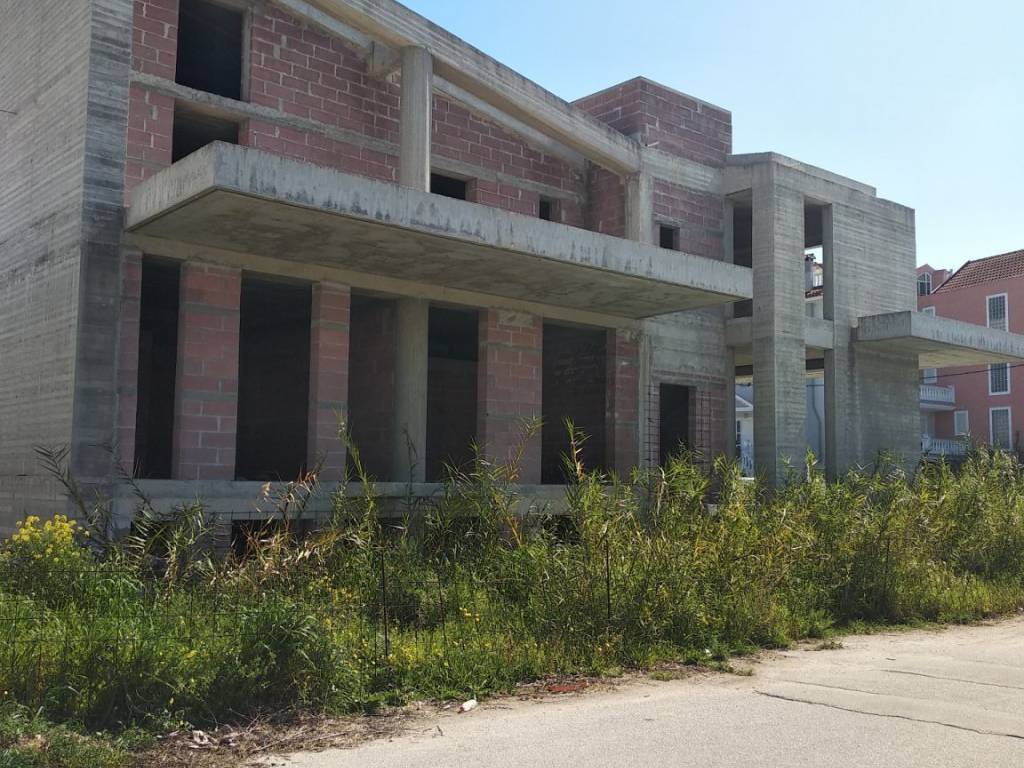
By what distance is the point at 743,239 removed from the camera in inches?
912

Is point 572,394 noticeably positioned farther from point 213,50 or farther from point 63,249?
point 63,249

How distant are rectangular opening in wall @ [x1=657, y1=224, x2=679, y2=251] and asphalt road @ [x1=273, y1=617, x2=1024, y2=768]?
11244mm

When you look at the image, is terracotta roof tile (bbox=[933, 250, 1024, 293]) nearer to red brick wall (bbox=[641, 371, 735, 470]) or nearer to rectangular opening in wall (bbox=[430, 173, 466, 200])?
red brick wall (bbox=[641, 371, 735, 470])

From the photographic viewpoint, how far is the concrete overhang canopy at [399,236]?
1069cm

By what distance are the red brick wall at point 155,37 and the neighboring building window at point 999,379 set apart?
38.9 metres

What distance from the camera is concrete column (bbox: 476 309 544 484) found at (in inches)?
632

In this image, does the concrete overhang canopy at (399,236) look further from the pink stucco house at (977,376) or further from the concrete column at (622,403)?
the pink stucco house at (977,376)

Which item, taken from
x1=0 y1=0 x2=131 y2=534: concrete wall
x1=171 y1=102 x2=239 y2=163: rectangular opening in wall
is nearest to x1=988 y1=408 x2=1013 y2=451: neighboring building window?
x1=171 y1=102 x2=239 y2=163: rectangular opening in wall

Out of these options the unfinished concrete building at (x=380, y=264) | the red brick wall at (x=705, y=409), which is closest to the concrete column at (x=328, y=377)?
the unfinished concrete building at (x=380, y=264)

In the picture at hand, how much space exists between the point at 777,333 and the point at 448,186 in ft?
22.2

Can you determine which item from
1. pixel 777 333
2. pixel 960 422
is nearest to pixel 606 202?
pixel 777 333

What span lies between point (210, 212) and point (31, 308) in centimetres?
346

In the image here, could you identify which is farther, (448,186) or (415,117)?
(448,186)

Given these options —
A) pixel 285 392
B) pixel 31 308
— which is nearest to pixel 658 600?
pixel 31 308
